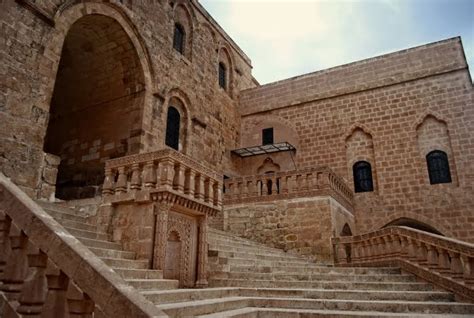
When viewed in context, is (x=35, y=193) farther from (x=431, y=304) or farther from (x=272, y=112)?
(x=272, y=112)

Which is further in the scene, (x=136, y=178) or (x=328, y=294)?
(x=328, y=294)

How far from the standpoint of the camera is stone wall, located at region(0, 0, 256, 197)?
25.9 feet

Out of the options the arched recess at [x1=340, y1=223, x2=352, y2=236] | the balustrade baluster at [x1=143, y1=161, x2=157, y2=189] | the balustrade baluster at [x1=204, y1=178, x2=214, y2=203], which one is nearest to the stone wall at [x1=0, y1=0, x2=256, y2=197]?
the balustrade baluster at [x1=143, y1=161, x2=157, y2=189]

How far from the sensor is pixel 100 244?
5.18 metres

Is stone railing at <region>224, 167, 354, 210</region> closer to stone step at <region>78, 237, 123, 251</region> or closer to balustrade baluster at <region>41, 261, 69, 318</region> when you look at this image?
stone step at <region>78, 237, 123, 251</region>

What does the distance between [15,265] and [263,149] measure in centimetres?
1445

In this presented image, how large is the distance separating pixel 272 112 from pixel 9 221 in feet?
50.9

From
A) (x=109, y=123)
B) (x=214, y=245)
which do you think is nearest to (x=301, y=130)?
(x=109, y=123)

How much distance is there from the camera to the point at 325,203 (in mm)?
10562

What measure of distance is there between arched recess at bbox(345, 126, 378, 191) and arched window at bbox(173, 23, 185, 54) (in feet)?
27.0

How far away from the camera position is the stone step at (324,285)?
6172 millimetres

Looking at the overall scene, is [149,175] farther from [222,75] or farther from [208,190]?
[222,75]

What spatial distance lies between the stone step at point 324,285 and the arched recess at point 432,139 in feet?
29.3

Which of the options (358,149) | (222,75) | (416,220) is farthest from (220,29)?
(416,220)
